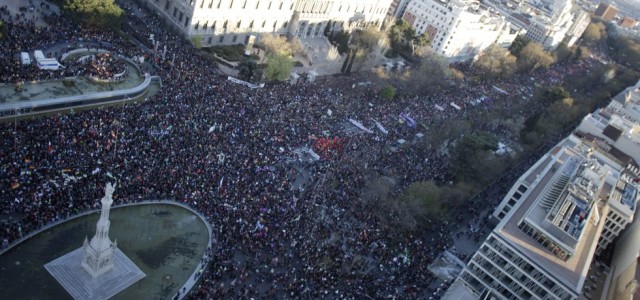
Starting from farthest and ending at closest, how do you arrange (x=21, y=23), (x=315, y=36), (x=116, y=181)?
(x=315, y=36), (x=21, y=23), (x=116, y=181)

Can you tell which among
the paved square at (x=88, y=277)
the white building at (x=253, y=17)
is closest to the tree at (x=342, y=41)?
the white building at (x=253, y=17)

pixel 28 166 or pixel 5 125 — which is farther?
pixel 5 125

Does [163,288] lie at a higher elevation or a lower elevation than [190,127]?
lower

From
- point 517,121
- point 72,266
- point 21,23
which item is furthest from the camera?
point 517,121

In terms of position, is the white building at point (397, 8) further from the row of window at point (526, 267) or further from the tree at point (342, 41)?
the row of window at point (526, 267)

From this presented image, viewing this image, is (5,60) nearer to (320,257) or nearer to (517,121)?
(320,257)

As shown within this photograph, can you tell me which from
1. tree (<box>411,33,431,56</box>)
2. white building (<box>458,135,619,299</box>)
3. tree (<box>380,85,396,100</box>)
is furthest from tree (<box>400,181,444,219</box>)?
tree (<box>411,33,431,56</box>)

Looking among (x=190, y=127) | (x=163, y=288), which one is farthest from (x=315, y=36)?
(x=163, y=288)

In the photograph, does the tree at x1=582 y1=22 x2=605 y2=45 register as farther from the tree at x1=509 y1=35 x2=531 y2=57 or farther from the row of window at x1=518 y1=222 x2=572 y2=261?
the row of window at x1=518 y1=222 x2=572 y2=261
